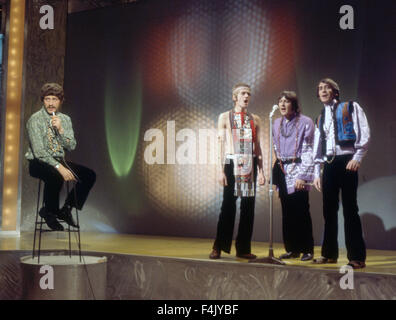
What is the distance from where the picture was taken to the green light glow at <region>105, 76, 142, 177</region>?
6645 millimetres

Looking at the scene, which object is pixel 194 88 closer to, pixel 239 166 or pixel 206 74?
pixel 206 74

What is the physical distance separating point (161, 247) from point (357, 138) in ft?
7.23

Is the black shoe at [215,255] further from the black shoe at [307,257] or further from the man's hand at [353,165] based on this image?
the man's hand at [353,165]

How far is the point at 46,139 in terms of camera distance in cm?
454

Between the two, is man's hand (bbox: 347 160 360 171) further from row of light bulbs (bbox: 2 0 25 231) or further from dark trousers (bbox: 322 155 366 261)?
row of light bulbs (bbox: 2 0 25 231)

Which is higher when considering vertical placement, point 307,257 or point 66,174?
point 66,174

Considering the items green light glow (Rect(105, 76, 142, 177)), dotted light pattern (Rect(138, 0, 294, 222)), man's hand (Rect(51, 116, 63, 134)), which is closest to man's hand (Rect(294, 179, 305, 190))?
dotted light pattern (Rect(138, 0, 294, 222))

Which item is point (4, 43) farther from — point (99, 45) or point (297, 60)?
point (297, 60)

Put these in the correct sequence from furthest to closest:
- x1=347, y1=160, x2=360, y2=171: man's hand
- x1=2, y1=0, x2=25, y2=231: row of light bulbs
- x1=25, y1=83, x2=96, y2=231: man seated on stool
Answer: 1. x1=2, y1=0, x2=25, y2=231: row of light bulbs
2. x1=25, y1=83, x2=96, y2=231: man seated on stool
3. x1=347, y1=160, x2=360, y2=171: man's hand

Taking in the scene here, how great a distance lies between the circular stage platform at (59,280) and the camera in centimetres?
389

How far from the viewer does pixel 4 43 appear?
645 centimetres

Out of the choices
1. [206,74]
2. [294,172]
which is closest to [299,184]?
[294,172]

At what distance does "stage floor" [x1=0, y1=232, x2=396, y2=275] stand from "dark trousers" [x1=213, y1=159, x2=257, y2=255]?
Result: 13 cm
